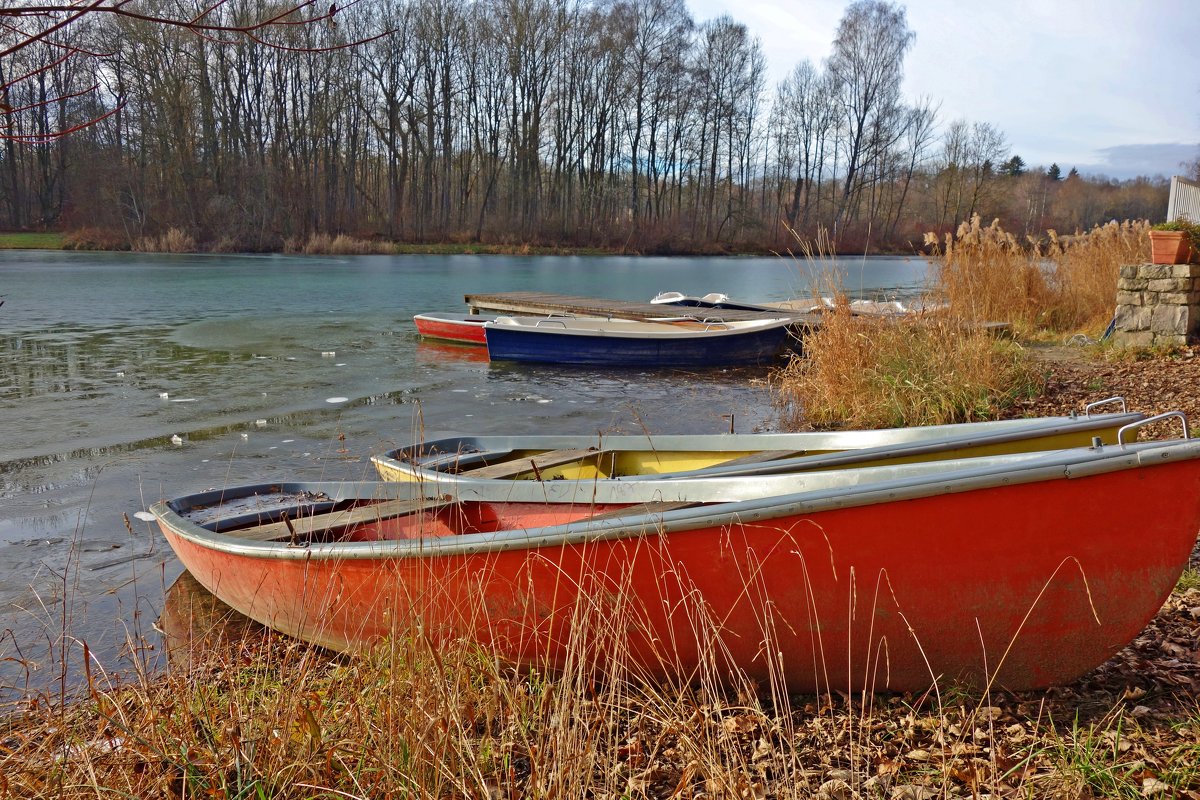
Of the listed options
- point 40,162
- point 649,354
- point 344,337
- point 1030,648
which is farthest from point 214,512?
point 40,162

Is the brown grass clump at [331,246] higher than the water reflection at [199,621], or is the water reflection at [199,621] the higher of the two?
the brown grass clump at [331,246]

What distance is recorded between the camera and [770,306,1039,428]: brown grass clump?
730 centimetres

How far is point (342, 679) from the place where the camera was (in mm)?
3010

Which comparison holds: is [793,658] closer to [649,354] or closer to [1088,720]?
[1088,720]

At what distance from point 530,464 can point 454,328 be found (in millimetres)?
10628

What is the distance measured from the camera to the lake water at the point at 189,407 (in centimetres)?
469

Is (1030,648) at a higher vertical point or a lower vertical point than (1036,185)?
lower

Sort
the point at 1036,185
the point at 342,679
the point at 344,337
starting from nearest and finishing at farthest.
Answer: the point at 342,679, the point at 344,337, the point at 1036,185

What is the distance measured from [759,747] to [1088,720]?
105 centimetres

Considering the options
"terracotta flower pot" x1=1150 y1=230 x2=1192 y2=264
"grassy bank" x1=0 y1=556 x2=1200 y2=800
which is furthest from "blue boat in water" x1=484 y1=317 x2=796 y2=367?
"grassy bank" x1=0 y1=556 x2=1200 y2=800

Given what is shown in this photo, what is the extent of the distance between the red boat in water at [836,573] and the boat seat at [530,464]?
127 cm

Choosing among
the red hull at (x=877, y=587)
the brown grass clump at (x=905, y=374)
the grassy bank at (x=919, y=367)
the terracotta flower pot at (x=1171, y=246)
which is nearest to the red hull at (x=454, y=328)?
the grassy bank at (x=919, y=367)

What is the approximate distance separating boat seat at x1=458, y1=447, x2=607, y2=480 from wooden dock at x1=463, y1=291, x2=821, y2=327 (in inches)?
364

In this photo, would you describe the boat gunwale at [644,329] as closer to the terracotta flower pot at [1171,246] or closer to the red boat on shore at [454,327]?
the red boat on shore at [454,327]
